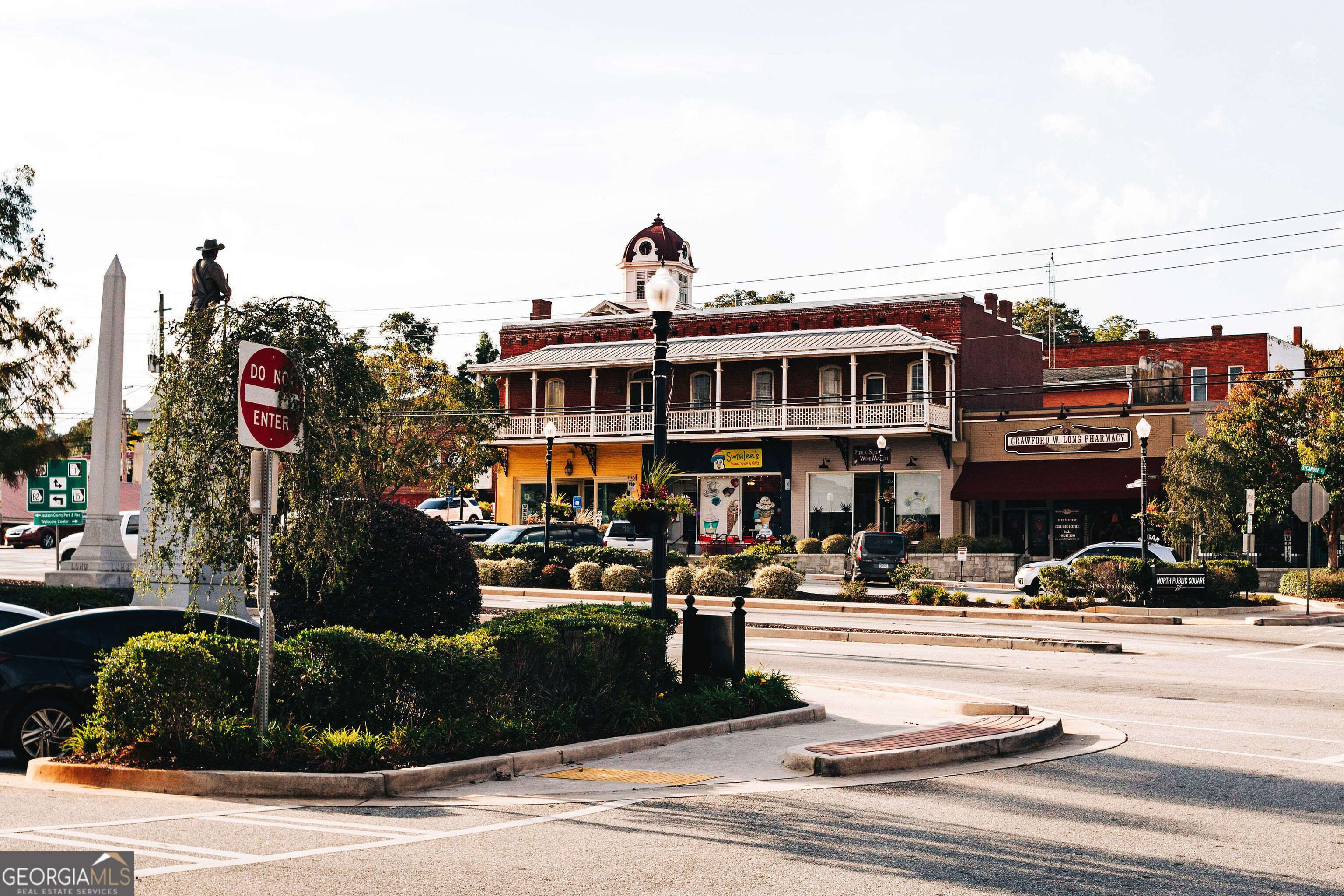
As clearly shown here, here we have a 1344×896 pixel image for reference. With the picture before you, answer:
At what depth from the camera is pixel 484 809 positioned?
8000 mm

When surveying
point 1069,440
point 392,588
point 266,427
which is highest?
point 1069,440

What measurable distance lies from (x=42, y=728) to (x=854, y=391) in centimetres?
3864

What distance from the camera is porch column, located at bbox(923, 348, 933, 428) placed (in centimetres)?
4447

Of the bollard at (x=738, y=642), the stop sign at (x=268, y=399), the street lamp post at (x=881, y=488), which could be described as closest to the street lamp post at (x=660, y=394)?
the bollard at (x=738, y=642)

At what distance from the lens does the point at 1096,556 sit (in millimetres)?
30734

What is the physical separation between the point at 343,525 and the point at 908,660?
419 inches

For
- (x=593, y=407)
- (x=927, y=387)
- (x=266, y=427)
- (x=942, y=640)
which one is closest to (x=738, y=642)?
(x=266, y=427)

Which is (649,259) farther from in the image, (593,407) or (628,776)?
(628,776)

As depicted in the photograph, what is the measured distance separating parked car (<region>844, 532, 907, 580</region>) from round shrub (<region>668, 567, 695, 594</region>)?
5919mm

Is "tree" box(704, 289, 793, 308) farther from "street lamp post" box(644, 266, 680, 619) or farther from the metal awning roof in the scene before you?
"street lamp post" box(644, 266, 680, 619)

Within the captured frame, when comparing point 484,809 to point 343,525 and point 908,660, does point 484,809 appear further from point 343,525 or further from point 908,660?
point 908,660

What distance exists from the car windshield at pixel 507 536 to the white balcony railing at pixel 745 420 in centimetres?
793

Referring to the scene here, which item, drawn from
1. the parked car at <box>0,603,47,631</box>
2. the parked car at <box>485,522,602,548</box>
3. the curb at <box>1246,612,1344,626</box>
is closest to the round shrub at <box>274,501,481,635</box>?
the parked car at <box>0,603,47,631</box>

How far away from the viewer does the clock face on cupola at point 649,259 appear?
5962 centimetres
